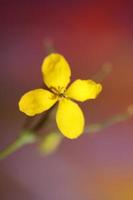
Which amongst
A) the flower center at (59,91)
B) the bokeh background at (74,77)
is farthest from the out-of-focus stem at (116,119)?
the flower center at (59,91)

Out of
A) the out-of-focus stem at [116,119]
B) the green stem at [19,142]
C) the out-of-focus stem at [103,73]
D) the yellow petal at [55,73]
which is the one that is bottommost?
the out-of-focus stem at [116,119]

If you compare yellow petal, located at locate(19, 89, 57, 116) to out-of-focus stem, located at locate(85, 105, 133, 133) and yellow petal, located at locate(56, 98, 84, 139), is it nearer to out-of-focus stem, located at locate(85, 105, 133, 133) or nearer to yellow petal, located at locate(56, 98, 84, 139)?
yellow petal, located at locate(56, 98, 84, 139)

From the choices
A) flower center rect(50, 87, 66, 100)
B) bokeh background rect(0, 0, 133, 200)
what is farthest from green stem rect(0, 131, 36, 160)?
flower center rect(50, 87, 66, 100)

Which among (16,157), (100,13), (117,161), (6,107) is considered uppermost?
(100,13)

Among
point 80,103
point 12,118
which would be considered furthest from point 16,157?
point 80,103

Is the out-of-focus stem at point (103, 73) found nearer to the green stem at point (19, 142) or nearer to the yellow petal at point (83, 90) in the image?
the yellow petal at point (83, 90)

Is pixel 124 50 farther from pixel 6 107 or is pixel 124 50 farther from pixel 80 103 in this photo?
pixel 6 107
